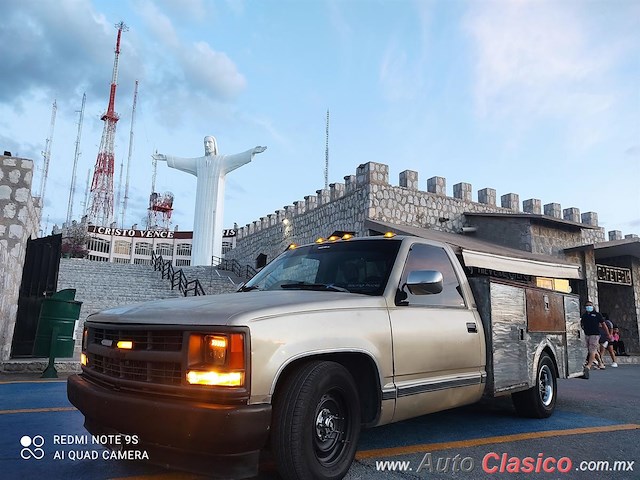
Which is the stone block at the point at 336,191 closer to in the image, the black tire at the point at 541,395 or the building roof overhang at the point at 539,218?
the building roof overhang at the point at 539,218

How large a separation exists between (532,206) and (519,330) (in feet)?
56.2

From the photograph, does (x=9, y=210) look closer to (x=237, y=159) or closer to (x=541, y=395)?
(x=541, y=395)

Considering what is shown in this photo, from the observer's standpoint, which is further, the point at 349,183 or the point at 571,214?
the point at 571,214

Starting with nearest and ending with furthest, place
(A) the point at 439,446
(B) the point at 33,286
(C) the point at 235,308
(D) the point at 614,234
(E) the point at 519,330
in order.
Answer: (C) the point at 235,308
(A) the point at 439,446
(E) the point at 519,330
(B) the point at 33,286
(D) the point at 614,234

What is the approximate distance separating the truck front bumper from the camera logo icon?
120 centimetres

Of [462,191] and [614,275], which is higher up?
[462,191]

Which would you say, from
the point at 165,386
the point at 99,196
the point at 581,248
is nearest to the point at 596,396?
the point at 165,386

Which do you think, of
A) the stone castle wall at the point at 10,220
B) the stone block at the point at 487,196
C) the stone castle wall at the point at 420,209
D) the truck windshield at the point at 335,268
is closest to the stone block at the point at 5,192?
the stone castle wall at the point at 10,220

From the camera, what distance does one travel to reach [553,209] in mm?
20484

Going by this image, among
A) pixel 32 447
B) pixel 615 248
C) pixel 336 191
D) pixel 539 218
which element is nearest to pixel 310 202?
pixel 336 191

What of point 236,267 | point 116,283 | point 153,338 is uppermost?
point 236,267

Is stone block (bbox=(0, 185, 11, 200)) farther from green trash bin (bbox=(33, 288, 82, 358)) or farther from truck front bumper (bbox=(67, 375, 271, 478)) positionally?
truck front bumper (bbox=(67, 375, 271, 478))

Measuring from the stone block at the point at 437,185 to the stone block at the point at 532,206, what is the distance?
4.39 meters

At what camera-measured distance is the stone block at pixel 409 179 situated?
58.0 ft
